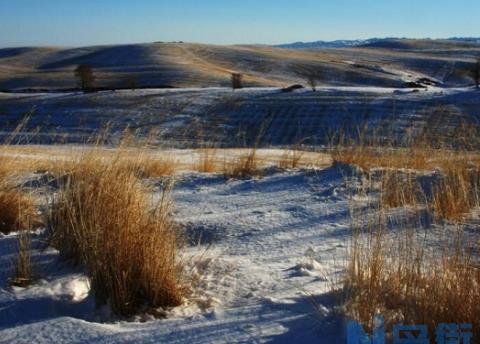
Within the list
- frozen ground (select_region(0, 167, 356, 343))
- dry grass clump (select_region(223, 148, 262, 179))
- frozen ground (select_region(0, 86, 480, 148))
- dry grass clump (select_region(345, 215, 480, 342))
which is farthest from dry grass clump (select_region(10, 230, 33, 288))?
frozen ground (select_region(0, 86, 480, 148))

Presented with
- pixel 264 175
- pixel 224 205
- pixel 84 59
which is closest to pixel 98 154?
pixel 224 205

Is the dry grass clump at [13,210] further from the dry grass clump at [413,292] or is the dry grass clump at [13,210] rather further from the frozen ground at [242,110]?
the frozen ground at [242,110]

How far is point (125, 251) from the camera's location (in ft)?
9.26

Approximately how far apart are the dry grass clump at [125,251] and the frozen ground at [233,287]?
11 centimetres

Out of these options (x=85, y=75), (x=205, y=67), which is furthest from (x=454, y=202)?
(x=205, y=67)

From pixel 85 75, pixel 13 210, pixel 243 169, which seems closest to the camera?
Answer: pixel 13 210

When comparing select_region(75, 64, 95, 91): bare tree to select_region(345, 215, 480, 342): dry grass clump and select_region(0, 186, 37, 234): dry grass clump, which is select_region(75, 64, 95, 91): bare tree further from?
select_region(345, 215, 480, 342): dry grass clump

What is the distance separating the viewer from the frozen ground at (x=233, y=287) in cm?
249

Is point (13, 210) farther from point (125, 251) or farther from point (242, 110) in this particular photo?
point (242, 110)

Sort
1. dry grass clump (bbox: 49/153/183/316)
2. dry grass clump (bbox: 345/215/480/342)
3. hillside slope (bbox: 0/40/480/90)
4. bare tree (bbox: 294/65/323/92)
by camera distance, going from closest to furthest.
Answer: dry grass clump (bbox: 345/215/480/342) < dry grass clump (bbox: 49/153/183/316) < hillside slope (bbox: 0/40/480/90) < bare tree (bbox: 294/65/323/92)

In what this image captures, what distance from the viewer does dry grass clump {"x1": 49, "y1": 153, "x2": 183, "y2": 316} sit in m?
2.77

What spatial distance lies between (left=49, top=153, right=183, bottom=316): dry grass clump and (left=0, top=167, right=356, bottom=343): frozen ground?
0.11m

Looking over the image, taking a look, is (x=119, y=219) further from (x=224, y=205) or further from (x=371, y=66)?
(x=371, y=66)

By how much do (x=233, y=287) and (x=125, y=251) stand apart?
2.15 ft
